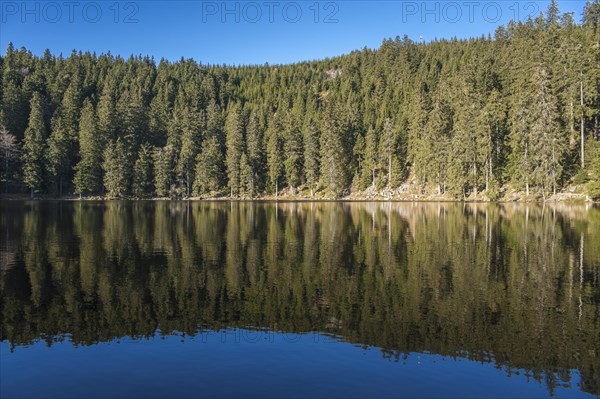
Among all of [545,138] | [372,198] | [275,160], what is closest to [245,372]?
[545,138]

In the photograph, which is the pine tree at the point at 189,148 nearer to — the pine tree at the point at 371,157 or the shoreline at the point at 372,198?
the shoreline at the point at 372,198

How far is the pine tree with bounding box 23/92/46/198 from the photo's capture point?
120 m

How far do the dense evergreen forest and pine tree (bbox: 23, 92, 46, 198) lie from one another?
0.38 meters

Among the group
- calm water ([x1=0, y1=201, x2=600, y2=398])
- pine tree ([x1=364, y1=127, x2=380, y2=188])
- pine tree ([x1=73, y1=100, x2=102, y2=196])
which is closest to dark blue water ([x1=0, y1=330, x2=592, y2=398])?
calm water ([x1=0, y1=201, x2=600, y2=398])

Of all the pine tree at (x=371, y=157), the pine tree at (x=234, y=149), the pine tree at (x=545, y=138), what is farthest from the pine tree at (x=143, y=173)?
the pine tree at (x=545, y=138)

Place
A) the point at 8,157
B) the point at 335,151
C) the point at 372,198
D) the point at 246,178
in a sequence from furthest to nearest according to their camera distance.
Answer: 1. the point at 246,178
2. the point at 335,151
3. the point at 8,157
4. the point at 372,198

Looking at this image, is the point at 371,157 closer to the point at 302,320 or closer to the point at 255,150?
the point at 255,150

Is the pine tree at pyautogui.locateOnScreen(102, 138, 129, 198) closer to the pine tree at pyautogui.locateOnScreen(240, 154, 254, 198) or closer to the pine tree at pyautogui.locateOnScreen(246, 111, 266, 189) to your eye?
the pine tree at pyautogui.locateOnScreen(240, 154, 254, 198)

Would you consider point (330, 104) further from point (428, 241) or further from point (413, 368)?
point (413, 368)

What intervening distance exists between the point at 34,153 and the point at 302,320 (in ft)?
413

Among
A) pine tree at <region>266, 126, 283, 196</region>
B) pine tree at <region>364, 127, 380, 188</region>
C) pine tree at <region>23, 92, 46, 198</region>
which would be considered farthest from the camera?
pine tree at <region>266, 126, 283, 196</region>

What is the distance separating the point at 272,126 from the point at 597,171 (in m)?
90.9

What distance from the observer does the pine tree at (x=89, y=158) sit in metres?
125

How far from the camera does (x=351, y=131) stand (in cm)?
13950
